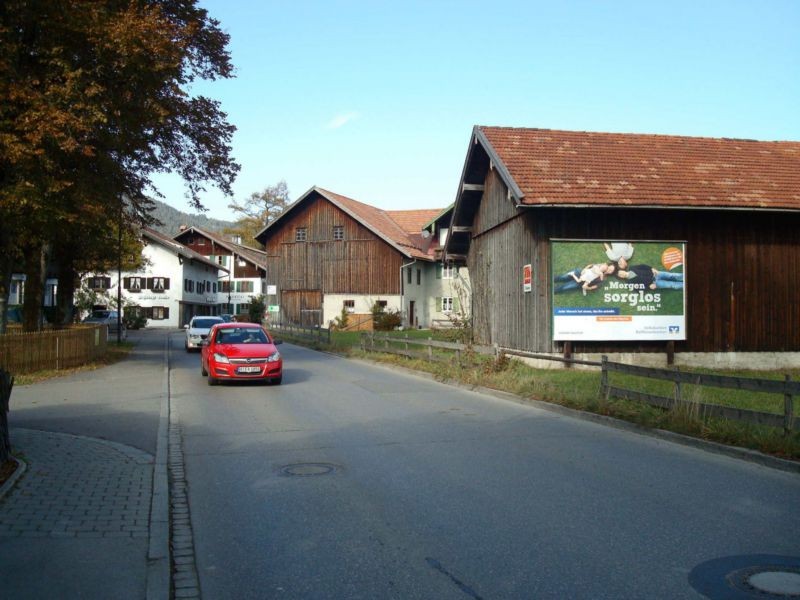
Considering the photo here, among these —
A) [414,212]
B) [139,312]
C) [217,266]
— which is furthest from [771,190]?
[217,266]

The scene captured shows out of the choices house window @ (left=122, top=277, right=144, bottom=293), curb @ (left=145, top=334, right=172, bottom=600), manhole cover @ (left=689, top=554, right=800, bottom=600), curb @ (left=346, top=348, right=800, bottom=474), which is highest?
→ house window @ (left=122, top=277, right=144, bottom=293)

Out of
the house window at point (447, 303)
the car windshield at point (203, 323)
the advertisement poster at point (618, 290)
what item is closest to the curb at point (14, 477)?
the advertisement poster at point (618, 290)

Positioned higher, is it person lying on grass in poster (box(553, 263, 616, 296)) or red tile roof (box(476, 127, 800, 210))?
red tile roof (box(476, 127, 800, 210))

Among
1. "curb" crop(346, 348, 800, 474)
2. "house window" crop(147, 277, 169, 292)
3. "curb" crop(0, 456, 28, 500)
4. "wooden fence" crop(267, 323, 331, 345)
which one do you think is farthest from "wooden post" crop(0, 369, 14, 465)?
"house window" crop(147, 277, 169, 292)

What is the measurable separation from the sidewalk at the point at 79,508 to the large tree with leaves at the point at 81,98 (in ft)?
25.0

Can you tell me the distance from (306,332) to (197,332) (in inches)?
359

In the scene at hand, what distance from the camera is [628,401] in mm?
12242

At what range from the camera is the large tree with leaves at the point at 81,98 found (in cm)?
1784

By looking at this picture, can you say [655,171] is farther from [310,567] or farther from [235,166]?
[310,567]

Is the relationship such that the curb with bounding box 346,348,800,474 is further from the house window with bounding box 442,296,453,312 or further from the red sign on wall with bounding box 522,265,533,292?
the house window with bounding box 442,296,453,312

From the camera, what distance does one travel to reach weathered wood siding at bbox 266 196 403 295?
55.3 metres

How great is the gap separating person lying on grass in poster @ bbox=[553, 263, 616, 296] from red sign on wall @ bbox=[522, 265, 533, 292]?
97 centimetres

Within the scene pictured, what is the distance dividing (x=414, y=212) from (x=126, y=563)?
208ft

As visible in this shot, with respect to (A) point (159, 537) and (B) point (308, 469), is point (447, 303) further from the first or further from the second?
(A) point (159, 537)
